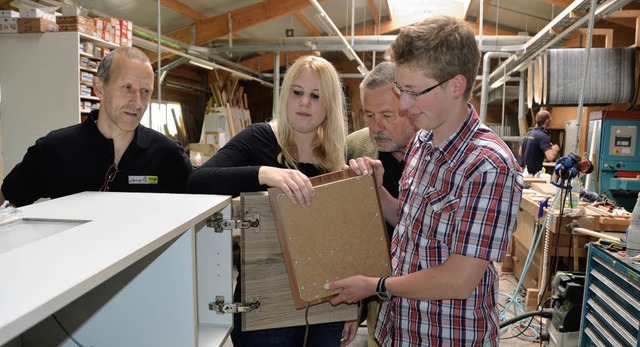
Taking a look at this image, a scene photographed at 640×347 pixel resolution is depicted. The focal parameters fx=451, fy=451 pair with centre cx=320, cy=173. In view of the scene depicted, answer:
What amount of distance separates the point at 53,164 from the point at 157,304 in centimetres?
81

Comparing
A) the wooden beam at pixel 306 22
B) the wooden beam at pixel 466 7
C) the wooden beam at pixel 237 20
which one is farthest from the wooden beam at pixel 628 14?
the wooden beam at pixel 306 22

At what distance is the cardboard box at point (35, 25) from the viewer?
3.12 m

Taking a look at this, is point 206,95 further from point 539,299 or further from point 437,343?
point 437,343

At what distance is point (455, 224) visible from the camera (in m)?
0.99

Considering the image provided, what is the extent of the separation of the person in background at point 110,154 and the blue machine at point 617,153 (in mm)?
4901

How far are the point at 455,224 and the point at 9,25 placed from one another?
3.47 m

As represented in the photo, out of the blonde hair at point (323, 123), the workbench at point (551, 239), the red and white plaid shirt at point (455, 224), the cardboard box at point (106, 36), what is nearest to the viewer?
the red and white plaid shirt at point (455, 224)

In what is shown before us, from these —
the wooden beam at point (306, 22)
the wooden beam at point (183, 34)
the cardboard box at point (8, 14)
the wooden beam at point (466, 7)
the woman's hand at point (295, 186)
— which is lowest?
the woman's hand at point (295, 186)

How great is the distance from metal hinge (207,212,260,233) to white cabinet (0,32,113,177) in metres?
2.62

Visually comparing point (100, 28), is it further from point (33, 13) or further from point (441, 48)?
point (441, 48)

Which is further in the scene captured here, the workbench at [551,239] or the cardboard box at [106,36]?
the cardboard box at [106,36]

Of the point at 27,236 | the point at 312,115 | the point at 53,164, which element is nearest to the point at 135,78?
the point at 53,164

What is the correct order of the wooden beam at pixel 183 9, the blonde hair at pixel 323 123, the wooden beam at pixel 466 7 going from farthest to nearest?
1. the wooden beam at pixel 466 7
2. the wooden beam at pixel 183 9
3. the blonde hair at pixel 323 123

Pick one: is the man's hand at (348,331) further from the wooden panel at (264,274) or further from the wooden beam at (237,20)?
the wooden beam at (237,20)
